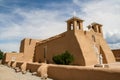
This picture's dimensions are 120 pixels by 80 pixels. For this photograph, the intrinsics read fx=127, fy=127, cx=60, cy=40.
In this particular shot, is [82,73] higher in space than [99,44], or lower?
lower

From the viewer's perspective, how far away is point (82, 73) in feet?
24.3

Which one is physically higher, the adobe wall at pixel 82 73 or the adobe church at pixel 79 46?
the adobe church at pixel 79 46

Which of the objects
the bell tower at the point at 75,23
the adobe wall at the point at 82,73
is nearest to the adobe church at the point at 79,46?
the bell tower at the point at 75,23

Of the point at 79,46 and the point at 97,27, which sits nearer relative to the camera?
the point at 79,46

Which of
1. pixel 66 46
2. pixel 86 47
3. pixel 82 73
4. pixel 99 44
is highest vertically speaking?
pixel 99 44

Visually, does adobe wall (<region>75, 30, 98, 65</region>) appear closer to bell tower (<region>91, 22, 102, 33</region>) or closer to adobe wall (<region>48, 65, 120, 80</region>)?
bell tower (<region>91, 22, 102, 33</region>)

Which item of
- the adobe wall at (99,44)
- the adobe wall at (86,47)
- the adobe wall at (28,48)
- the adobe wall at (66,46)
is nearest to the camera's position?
the adobe wall at (86,47)

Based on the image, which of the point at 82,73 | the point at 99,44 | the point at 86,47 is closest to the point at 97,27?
the point at 99,44

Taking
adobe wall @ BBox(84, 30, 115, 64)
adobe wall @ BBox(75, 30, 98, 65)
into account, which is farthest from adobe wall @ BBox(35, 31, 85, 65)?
adobe wall @ BBox(84, 30, 115, 64)

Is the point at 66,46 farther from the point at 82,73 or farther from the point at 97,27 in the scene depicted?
the point at 82,73

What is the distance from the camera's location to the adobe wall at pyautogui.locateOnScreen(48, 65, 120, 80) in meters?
5.63

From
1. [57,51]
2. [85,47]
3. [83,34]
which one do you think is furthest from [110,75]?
[57,51]

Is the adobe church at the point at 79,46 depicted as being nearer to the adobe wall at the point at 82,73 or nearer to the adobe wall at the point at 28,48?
the adobe wall at the point at 28,48

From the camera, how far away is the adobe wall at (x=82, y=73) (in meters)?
5.63
